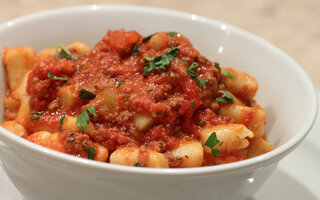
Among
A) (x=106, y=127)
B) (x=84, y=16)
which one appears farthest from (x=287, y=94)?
(x=84, y=16)

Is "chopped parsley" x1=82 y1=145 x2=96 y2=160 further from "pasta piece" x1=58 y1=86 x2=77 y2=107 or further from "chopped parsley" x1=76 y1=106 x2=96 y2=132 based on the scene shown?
"pasta piece" x1=58 y1=86 x2=77 y2=107

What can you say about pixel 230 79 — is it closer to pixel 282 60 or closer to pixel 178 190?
pixel 282 60

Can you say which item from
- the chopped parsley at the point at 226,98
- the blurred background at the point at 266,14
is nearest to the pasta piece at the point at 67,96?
the chopped parsley at the point at 226,98

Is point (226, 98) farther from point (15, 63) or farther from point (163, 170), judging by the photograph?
point (15, 63)

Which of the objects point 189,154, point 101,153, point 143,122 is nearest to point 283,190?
point 189,154

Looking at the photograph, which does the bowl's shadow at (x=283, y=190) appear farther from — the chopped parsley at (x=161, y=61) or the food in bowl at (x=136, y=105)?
the chopped parsley at (x=161, y=61)

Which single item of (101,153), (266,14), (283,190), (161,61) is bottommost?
(283,190)

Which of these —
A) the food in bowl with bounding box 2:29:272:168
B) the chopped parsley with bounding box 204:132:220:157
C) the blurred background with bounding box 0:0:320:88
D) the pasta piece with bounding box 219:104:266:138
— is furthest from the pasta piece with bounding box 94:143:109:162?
the blurred background with bounding box 0:0:320:88
